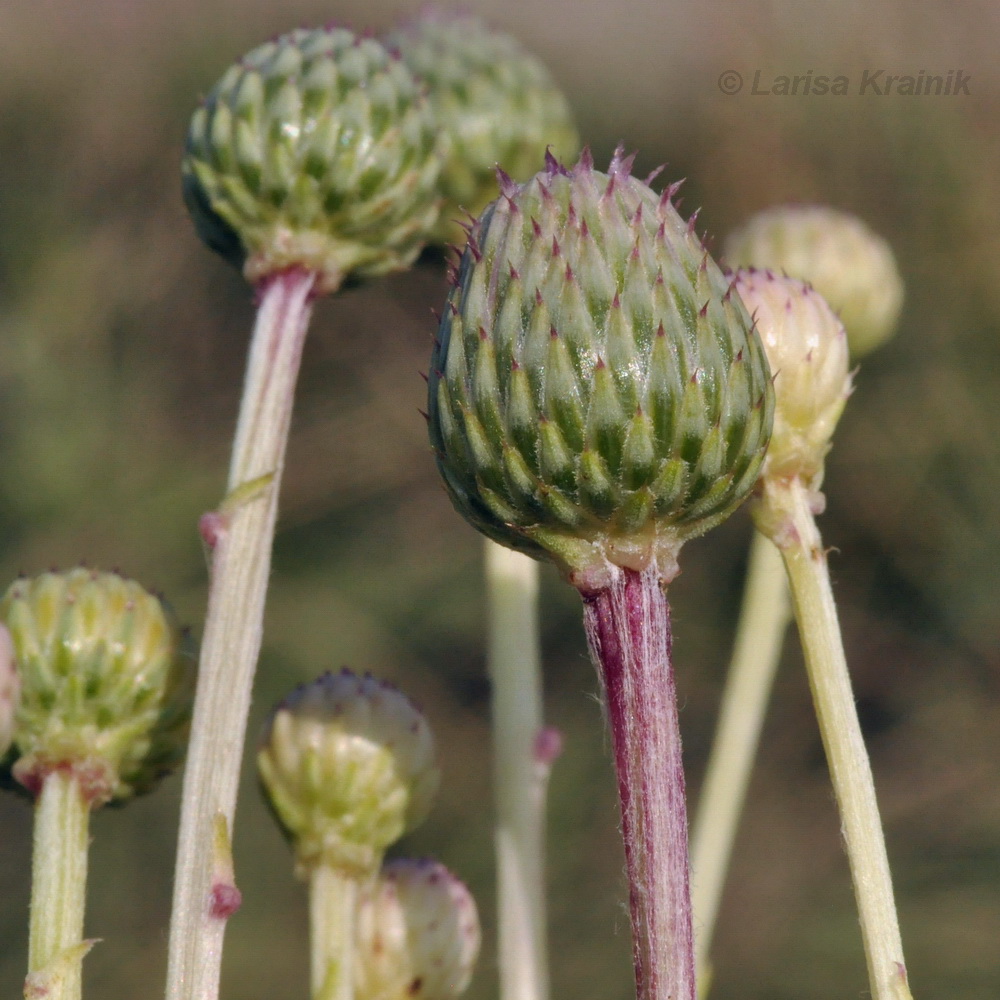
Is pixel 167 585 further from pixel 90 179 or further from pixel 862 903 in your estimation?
pixel 862 903

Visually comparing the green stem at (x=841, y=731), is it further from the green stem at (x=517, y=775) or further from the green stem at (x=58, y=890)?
the green stem at (x=58, y=890)

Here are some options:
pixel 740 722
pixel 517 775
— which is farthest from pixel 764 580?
pixel 517 775

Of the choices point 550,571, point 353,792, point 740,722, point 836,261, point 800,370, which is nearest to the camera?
point 800,370

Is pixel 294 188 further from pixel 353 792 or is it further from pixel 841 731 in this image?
pixel 841 731

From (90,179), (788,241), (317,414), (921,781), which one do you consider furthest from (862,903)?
(90,179)

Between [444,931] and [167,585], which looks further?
[167,585]

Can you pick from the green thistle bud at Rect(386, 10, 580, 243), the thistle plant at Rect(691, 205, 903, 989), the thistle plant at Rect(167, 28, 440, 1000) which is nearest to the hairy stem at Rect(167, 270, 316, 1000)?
the thistle plant at Rect(167, 28, 440, 1000)
